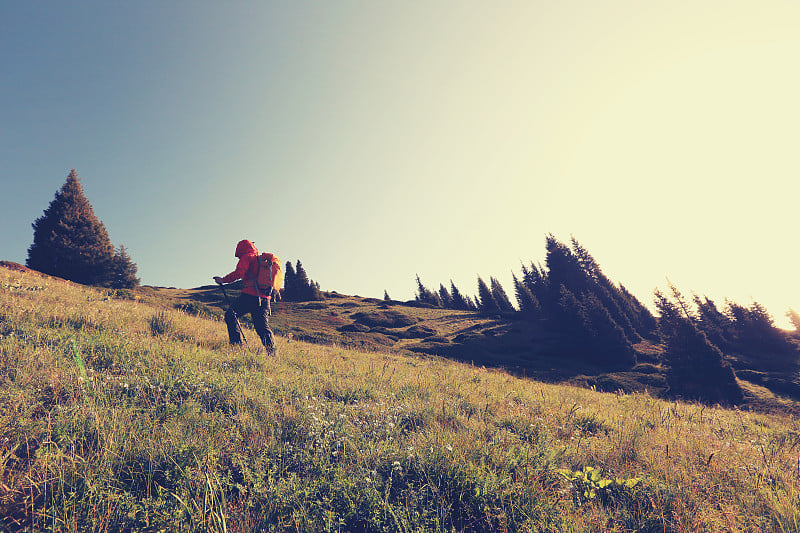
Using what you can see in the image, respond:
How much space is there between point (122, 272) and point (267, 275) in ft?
142

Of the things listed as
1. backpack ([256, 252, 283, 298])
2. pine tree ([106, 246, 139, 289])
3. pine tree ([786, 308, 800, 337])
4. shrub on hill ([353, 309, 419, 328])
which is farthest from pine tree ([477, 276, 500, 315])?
backpack ([256, 252, 283, 298])

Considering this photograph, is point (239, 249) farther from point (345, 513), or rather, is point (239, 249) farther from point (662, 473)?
point (662, 473)

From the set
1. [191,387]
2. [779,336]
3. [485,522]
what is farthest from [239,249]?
[779,336]

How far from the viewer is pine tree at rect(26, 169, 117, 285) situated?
105ft

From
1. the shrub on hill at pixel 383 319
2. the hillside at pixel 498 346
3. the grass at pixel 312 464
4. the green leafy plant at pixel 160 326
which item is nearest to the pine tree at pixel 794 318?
the hillside at pixel 498 346

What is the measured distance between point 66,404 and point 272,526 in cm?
285

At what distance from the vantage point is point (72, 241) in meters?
32.8

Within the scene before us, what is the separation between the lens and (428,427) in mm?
3992

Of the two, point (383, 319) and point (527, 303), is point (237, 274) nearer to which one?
point (383, 319)

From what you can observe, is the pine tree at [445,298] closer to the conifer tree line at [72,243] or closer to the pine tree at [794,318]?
the pine tree at [794,318]

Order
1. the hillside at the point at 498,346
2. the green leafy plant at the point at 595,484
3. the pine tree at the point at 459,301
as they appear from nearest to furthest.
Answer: the green leafy plant at the point at 595,484
the hillside at the point at 498,346
the pine tree at the point at 459,301

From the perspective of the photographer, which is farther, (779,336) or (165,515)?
(779,336)

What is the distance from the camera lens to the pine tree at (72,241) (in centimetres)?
3206

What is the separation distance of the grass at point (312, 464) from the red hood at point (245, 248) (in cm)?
387
